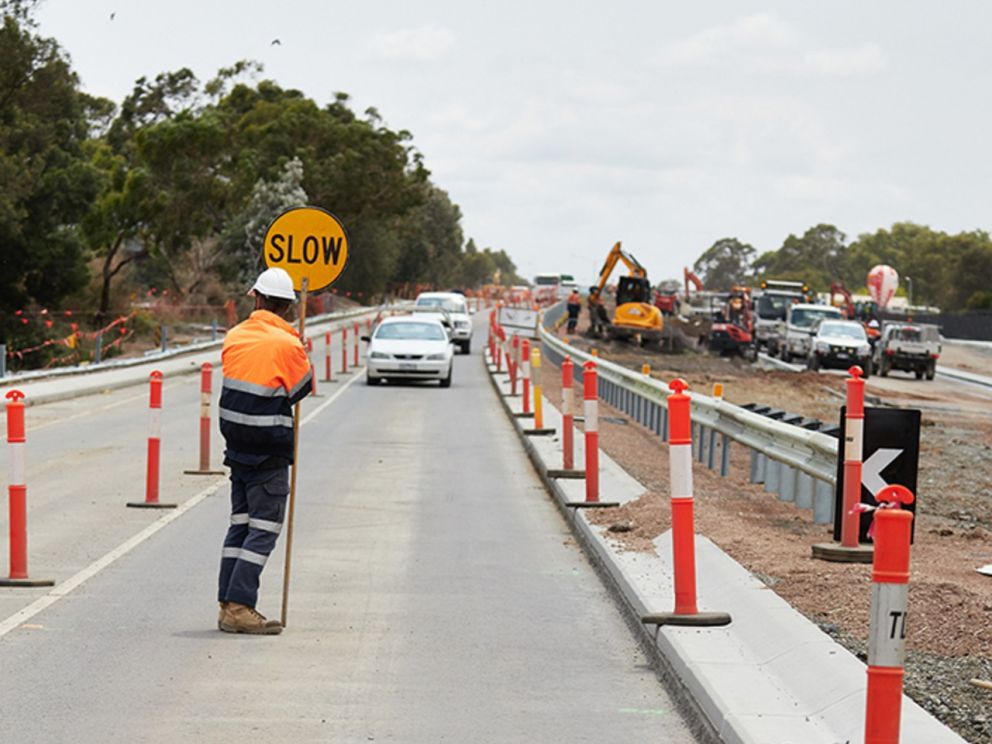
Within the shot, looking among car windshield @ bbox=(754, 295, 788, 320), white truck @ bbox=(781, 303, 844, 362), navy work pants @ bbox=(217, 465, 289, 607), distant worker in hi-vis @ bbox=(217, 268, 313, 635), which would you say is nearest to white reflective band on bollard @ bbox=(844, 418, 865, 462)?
distant worker in hi-vis @ bbox=(217, 268, 313, 635)

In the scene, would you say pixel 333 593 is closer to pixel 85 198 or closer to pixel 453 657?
pixel 453 657

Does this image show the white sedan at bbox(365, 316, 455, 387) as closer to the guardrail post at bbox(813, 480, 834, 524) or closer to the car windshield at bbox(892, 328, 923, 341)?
the car windshield at bbox(892, 328, 923, 341)

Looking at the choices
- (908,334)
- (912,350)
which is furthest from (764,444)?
(908,334)

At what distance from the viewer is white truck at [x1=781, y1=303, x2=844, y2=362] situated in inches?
2221

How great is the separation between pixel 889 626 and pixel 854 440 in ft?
19.4

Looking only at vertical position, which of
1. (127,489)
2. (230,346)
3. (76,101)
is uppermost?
(76,101)

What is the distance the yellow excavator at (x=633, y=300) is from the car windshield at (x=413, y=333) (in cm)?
2049

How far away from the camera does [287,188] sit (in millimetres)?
75938

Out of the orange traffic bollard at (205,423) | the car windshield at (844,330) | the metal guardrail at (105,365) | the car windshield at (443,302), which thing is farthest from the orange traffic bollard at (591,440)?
Result: the car windshield at (443,302)

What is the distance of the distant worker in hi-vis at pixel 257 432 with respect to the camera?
872cm

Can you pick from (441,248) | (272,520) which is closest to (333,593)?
(272,520)

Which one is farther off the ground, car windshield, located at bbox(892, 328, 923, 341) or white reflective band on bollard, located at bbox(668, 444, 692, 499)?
white reflective band on bollard, located at bbox(668, 444, 692, 499)

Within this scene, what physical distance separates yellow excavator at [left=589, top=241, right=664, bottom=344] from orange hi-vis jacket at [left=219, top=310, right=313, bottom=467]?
47805 millimetres

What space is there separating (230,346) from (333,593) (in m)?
2.18
